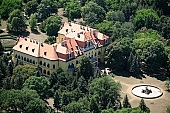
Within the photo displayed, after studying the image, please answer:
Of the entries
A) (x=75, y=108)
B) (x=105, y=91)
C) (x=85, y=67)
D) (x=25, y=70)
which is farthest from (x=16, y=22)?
(x=75, y=108)

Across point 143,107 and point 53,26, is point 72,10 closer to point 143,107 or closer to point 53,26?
point 53,26

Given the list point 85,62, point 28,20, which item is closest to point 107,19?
point 28,20

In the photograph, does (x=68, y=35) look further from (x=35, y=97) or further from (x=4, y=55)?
(x=35, y=97)

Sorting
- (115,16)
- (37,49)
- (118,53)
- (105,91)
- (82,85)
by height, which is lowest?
(82,85)

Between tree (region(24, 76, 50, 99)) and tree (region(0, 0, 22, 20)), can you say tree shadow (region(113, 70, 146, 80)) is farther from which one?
tree (region(0, 0, 22, 20))

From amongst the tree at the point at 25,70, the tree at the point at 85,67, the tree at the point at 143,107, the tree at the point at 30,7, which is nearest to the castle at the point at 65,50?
the tree at the point at 85,67

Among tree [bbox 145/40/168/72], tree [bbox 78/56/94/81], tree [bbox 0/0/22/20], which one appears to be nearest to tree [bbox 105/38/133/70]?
tree [bbox 145/40/168/72]

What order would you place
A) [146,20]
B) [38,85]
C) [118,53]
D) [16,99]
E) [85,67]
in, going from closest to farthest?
[16,99]
[38,85]
[85,67]
[118,53]
[146,20]
